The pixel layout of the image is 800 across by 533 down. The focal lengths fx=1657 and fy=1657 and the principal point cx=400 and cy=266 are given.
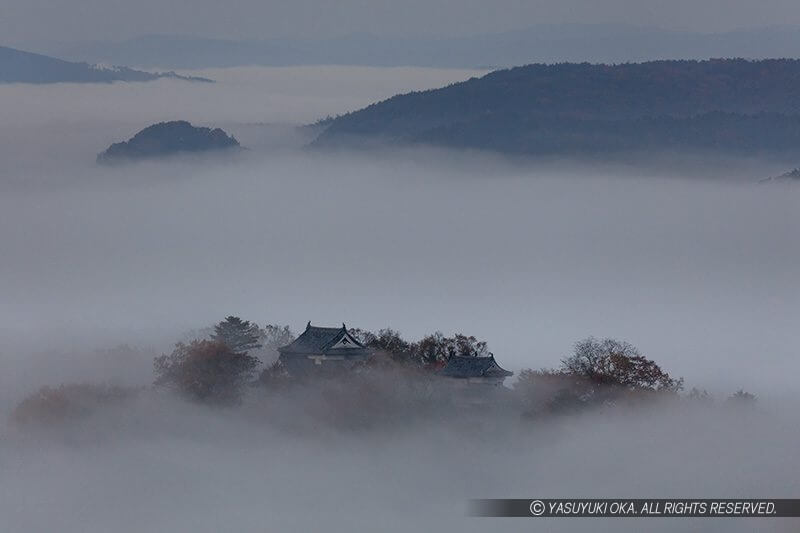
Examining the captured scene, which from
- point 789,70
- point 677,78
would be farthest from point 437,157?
point 789,70

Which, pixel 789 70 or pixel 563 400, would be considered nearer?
pixel 563 400

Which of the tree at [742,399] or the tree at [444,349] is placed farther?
the tree at [444,349]

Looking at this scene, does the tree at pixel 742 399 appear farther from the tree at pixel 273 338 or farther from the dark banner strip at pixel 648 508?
the tree at pixel 273 338

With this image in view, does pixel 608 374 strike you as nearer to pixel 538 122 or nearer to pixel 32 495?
pixel 32 495

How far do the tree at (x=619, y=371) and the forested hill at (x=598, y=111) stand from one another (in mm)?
46185

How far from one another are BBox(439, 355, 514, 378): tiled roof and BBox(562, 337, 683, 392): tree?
8.38 ft

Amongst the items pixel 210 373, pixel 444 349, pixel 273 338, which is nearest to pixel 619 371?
pixel 444 349

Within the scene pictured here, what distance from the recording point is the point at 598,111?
316 feet

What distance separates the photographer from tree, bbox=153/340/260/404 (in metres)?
→ 47.3

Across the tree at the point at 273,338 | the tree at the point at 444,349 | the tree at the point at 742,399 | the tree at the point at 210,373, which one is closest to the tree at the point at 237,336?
the tree at the point at 273,338

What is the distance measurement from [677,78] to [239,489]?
206 ft

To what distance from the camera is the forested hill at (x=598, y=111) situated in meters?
95.9

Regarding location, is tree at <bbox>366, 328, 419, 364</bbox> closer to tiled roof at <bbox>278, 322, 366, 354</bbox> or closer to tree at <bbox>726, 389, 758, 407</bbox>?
tiled roof at <bbox>278, 322, 366, 354</bbox>

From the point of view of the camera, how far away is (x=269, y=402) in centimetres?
4681
